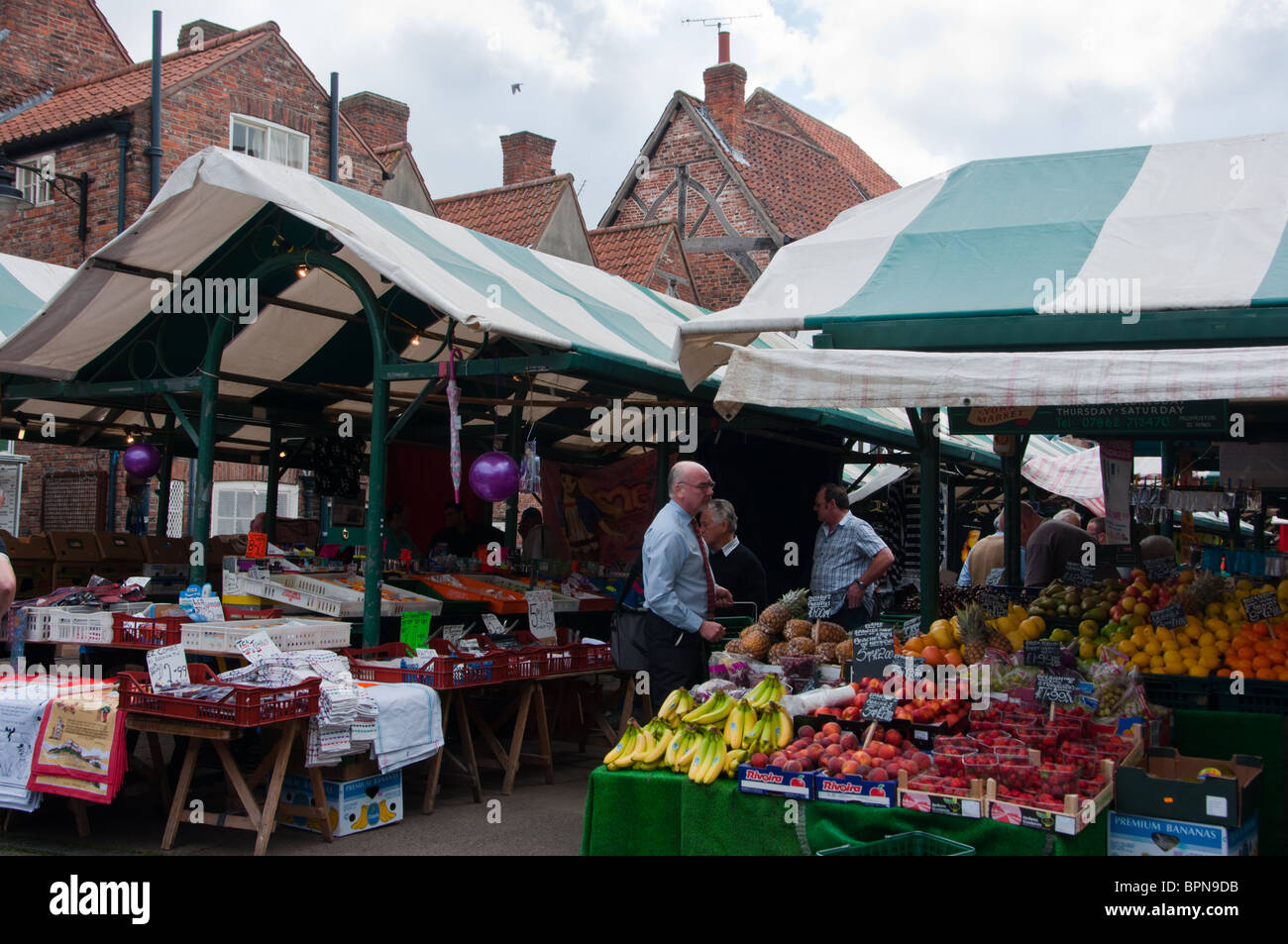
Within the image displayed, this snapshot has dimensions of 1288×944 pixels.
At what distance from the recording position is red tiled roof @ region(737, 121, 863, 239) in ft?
85.8

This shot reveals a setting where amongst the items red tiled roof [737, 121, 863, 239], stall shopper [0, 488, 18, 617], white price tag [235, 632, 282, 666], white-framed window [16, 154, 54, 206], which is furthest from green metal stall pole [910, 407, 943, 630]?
red tiled roof [737, 121, 863, 239]

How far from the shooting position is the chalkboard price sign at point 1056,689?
194 inches

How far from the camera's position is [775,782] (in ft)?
13.9

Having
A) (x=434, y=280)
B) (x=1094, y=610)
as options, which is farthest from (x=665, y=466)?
(x=1094, y=610)

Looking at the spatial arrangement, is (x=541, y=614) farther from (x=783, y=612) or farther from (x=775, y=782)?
(x=775, y=782)

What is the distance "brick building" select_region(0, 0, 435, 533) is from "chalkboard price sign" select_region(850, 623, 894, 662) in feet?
47.6

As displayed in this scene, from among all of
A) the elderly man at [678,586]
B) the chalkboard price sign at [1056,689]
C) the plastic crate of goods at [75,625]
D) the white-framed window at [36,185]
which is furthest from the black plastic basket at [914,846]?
the white-framed window at [36,185]

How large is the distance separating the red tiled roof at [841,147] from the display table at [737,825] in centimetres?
2763

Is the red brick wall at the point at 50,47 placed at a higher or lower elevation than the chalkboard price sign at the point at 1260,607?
higher

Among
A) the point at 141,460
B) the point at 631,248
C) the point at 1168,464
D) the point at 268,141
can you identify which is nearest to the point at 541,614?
the point at 141,460

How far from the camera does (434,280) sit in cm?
704

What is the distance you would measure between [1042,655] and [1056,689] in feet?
1.62

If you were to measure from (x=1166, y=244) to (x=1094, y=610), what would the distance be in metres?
2.08

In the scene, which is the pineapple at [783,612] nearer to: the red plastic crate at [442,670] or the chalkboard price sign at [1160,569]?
the red plastic crate at [442,670]
